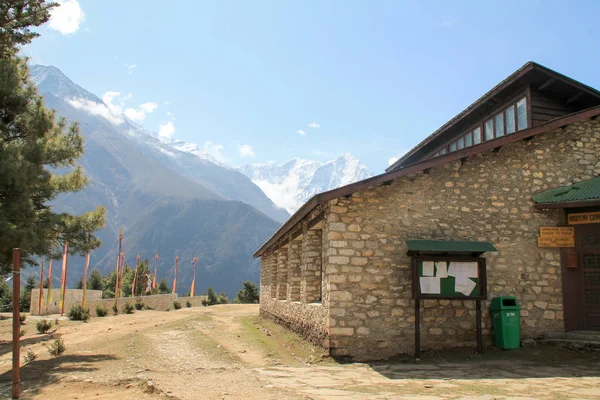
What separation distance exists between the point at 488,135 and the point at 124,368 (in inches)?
482

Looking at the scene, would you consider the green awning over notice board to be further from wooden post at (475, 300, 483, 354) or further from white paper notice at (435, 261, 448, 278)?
wooden post at (475, 300, 483, 354)

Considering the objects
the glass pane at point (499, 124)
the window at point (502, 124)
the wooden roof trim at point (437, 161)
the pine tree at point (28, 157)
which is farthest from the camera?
the glass pane at point (499, 124)

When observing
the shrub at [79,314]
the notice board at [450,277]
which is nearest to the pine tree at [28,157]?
the shrub at [79,314]

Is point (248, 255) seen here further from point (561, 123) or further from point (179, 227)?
point (561, 123)

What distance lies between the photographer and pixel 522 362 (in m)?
9.71

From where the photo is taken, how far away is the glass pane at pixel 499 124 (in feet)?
48.7

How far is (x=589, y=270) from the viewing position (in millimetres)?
11391

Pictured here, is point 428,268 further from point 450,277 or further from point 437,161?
point 437,161

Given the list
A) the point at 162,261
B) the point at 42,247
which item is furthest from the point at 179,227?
the point at 42,247

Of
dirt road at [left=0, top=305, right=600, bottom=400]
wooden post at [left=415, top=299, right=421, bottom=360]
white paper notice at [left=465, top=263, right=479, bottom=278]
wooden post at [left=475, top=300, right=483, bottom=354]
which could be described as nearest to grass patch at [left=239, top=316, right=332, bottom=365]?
dirt road at [left=0, top=305, right=600, bottom=400]

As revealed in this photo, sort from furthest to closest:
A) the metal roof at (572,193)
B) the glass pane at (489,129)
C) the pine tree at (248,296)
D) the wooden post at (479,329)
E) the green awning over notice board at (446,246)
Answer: the pine tree at (248,296) → the glass pane at (489,129) → the metal roof at (572,193) → the wooden post at (479,329) → the green awning over notice board at (446,246)

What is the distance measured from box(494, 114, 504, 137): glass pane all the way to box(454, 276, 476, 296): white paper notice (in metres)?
6.37

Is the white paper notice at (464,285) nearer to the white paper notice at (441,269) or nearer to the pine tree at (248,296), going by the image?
the white paper notice at (441,269)

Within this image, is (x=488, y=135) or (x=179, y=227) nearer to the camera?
(x=488, y=135)
